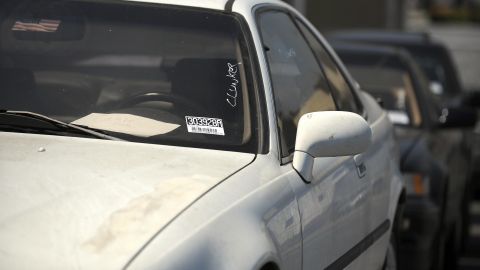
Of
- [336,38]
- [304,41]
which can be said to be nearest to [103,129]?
[304,41]

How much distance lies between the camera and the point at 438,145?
8805mm

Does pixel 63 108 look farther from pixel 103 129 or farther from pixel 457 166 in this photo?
pixel 457 166

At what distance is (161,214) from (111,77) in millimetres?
1371

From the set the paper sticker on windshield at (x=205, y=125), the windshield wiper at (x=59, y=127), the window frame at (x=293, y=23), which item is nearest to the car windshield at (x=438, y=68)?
the window frame at (x=293, y=23)

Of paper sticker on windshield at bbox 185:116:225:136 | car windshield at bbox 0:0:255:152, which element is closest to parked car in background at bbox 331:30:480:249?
car windshield at bbox 0:0:255:152

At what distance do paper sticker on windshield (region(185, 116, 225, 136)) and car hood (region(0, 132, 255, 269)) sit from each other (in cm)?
17

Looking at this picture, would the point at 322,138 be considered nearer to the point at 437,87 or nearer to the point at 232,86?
the point at 232,86

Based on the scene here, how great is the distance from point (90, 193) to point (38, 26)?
151 centimetres

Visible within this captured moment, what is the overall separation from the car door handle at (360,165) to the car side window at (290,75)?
287 millimetres

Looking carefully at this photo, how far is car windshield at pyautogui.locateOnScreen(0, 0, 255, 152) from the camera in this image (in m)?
4.46

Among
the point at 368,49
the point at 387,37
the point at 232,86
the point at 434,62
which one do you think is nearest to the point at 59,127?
the point at 232,86

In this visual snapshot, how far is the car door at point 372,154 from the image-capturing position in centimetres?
541

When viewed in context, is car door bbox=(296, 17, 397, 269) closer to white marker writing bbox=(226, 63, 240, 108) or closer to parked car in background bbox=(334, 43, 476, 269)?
white marker writing bbox=(226, 63, 240, 108)

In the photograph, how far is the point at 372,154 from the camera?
5598 mm
